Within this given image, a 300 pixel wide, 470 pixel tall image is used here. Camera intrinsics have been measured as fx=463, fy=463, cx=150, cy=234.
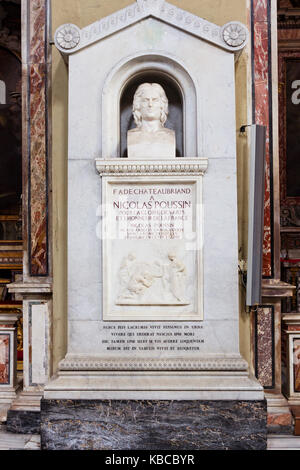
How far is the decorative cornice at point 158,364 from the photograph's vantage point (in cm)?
369

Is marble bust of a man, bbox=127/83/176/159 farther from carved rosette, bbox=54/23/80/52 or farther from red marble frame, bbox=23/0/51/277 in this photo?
red marble frame, bbox=23/0/51/277

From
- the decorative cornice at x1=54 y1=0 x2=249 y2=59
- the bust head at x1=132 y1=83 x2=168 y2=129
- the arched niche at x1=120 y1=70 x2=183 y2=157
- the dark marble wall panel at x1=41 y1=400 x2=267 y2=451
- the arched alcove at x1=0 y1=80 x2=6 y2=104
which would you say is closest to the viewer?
the dark marble wall panel at x1=41 y1=400 x2=267 y2=451

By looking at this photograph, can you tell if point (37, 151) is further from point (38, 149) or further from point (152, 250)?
point (152, 250)

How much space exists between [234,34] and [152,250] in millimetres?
1888

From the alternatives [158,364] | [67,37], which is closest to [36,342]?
[158,364]

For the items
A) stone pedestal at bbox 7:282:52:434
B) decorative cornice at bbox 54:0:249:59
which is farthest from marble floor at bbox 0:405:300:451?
decorative cornice at bbox 54:0:249:59

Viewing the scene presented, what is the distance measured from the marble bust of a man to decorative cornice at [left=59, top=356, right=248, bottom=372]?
1673mm

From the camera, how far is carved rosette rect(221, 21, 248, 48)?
3.77m

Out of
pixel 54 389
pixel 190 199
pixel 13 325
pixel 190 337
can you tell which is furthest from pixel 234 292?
pixel 13 325

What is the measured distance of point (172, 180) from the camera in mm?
3797

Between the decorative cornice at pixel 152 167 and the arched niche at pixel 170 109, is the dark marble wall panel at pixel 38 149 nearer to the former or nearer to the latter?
the arched niche at pixel 170 109

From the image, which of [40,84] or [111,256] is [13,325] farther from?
[40,84]

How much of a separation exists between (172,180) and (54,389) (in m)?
1.91

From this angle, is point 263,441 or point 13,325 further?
point 13,325
